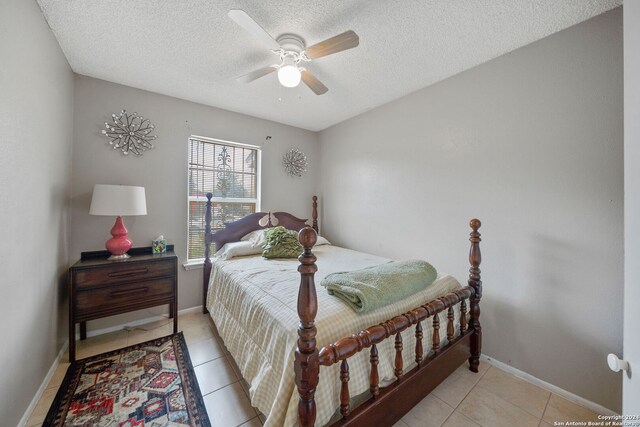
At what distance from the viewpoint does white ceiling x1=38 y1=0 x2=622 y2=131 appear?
1507mm

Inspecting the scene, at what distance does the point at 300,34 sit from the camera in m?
1.72

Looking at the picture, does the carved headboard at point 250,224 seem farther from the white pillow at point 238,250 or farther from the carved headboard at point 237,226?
the white pillow at point 238,250

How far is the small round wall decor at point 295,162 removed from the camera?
358 centimetres

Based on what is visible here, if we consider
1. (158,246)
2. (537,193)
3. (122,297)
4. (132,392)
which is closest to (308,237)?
(132,392)

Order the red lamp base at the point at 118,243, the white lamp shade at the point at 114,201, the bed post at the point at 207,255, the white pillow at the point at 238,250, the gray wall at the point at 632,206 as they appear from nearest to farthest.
Result: the gray wall at the point at 632,206, the white lamp shade at the point at 114,201, the red lamp base at the point at 118,243, the white pillow at the point at 238,250, the bed post at the point at 207,255

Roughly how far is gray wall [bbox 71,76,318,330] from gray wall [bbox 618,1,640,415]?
3.13 metres

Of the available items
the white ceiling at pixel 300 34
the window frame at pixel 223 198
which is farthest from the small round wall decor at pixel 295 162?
the white ceiling at pixel 300 34

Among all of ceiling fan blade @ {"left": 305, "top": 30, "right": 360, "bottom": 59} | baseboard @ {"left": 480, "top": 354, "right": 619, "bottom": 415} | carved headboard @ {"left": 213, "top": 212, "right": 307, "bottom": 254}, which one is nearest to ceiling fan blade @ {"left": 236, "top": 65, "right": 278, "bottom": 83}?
ceiling fan blade @ {"left": 305, "top": 30, "right": 360, "bottom": 59}

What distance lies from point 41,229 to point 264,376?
1800mm

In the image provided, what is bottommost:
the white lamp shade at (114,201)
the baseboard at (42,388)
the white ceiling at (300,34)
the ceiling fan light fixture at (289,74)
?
the baseboard at (42,388)

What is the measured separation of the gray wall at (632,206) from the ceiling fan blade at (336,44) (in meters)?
1.12

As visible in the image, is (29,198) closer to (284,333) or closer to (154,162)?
(154,162)

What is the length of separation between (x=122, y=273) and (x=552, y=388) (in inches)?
136

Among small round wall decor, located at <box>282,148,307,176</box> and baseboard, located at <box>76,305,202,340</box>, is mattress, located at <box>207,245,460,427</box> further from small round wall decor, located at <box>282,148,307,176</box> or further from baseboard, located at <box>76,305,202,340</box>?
small round wall decor, located at <box>282,148,307,176</box>
